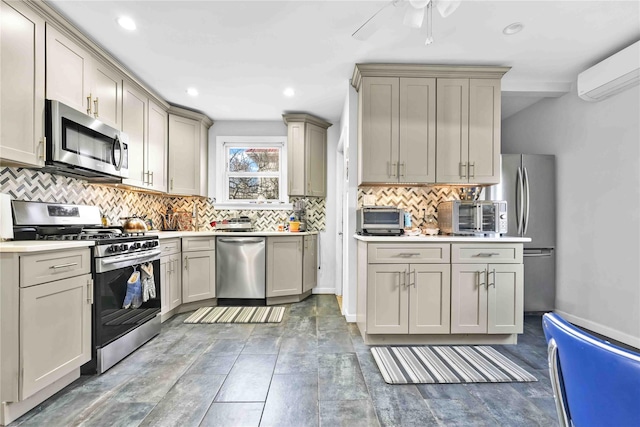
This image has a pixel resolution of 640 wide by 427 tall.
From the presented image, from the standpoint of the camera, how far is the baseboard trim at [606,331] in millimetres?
2781

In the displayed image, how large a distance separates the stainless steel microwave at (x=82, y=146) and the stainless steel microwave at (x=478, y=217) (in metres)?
3.10

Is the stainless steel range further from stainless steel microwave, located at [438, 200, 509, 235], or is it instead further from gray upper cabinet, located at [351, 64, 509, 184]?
stainless steel microwave, located at [438, 200, 509, 235]

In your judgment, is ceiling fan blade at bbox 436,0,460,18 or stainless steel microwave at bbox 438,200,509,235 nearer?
ceiling fan blade at bbox 436,0,460,18

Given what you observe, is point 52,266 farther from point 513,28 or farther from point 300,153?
point 513,28

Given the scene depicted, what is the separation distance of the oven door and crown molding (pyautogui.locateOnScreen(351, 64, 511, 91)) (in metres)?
2.67

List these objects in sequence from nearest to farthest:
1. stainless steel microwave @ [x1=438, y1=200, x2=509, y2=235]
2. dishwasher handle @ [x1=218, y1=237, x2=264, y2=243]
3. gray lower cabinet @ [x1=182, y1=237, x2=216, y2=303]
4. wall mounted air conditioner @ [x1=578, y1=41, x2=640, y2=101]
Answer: wall mounted air conditioner @ [x1=578, y1=41, x2=640, y2=101] < stainless steel microwave @ [x1=438, y1=200, x2=509, y2=235] < gray lower cabinet @ [x1=182, y1=237, x2=216, y2=303] < dishwasher handle @ [x1=218, y1=237, x2=264, y2=243]

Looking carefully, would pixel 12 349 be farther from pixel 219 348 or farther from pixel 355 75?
pixel 355 75

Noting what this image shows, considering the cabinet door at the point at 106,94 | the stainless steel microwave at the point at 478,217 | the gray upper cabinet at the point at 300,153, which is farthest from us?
the gray upper cabinet at the point at 300,153

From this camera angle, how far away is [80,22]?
243 centimetres

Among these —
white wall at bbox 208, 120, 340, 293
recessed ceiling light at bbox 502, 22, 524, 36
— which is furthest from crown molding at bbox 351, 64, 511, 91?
white wall at bbox 208, 120, 340, 293

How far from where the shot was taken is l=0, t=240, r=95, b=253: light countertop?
5.54 ft

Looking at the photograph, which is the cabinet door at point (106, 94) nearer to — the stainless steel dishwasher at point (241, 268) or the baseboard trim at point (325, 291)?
the stainless steel dishwasher at point (241, 268)

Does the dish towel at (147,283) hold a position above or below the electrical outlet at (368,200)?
below

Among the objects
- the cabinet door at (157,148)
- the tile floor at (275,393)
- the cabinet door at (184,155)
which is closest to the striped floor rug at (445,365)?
the tile floor at (275,393)
